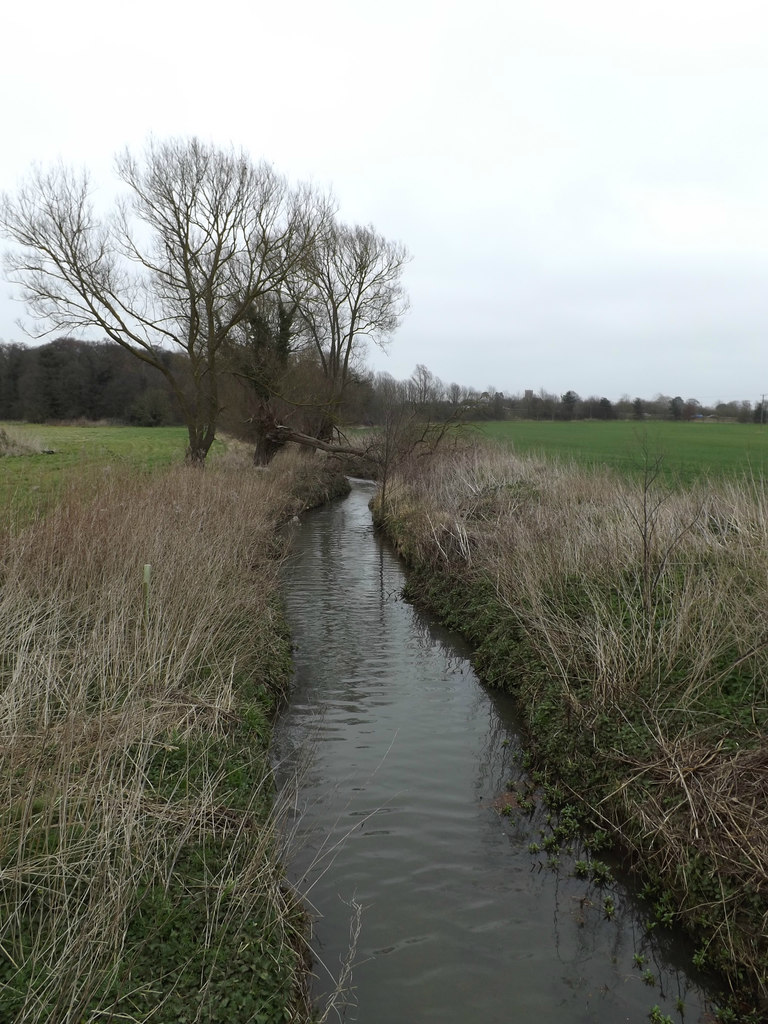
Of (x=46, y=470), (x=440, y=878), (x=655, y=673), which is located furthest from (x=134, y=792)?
(x=46, y=470)

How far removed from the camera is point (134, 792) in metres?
3.38

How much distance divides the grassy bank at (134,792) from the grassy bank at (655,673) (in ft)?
7.15

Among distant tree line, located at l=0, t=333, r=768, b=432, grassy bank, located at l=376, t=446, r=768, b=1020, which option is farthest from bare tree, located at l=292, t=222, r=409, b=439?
grassy bank, located at l=376, t=446, r=768, b=1020

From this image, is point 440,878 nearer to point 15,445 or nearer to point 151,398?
point 15,445

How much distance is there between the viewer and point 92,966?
2607 mm

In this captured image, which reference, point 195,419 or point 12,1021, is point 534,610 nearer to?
point 12,1021

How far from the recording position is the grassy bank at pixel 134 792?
2715 millimetres

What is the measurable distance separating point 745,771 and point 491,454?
14.9m

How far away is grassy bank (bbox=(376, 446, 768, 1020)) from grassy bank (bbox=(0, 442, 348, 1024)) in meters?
2.18

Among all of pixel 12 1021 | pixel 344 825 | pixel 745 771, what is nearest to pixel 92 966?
pixel 12 1021

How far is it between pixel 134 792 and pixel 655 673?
3.97 metres

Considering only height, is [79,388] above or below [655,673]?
above

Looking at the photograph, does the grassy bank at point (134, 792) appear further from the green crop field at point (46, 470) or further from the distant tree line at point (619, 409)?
the distant tree line at point (619, 409)

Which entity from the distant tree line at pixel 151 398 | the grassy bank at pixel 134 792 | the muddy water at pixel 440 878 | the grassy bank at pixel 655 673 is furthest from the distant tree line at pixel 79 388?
the muddy water at pixel 440 878
